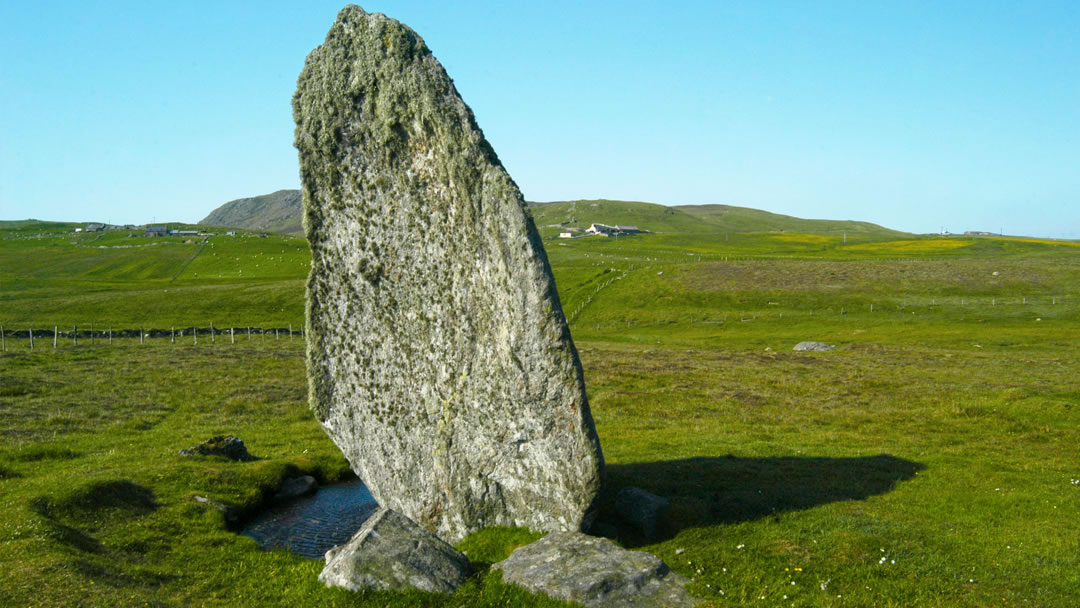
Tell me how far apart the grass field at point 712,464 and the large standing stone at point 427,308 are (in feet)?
5.91

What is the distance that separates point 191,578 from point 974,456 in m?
22.6

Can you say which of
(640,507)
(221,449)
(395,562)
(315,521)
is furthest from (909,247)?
(395,562)

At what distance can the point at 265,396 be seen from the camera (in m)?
37.8

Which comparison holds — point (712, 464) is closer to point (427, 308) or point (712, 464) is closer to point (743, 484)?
point (743, 484)

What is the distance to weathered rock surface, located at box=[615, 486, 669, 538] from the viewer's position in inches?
612

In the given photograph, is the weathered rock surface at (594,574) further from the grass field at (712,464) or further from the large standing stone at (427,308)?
the large standing stone at (427,308)

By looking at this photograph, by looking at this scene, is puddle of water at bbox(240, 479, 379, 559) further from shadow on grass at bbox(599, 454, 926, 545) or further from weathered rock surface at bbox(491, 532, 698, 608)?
shadow on grass at bbox(599, 454, 926, 545)

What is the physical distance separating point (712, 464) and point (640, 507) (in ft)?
21.0

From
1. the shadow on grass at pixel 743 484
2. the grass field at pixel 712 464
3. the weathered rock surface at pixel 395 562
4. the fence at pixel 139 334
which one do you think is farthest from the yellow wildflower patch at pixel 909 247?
the weathered rock surface at pixel 395 562

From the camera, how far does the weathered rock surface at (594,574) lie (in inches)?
461

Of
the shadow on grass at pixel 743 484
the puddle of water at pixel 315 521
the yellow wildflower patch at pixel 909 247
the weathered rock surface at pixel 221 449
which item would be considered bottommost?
the puddle of water at pixel 315 521

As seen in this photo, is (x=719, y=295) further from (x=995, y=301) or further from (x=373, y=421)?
(x=373, y=421)

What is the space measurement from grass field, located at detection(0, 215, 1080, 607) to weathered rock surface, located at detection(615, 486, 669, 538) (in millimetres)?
318

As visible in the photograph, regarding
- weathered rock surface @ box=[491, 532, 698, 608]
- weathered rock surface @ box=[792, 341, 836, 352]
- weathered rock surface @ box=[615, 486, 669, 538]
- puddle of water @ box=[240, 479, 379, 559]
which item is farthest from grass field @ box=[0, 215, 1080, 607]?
weathered rock surface @ box=[792, 341, 836, 352]
